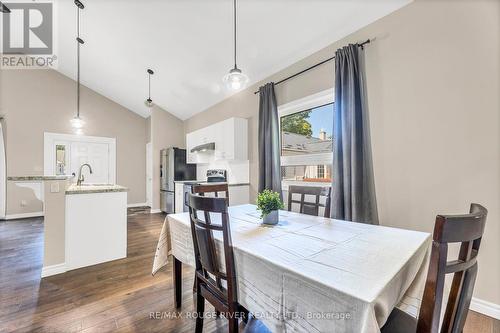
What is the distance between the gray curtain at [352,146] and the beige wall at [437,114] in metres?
0.11

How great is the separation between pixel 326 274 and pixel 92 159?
7253 millimetres

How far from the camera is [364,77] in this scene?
2.37 metres

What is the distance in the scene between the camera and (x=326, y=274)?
877mm

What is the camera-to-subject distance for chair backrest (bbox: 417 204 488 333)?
70cm

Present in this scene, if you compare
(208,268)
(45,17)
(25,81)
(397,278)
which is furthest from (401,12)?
(25,81)

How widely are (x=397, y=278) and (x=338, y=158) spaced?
1676mm

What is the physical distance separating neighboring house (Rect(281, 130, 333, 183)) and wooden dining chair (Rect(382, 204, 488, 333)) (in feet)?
6.77

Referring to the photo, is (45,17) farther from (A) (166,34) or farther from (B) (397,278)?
(B) (397,278)

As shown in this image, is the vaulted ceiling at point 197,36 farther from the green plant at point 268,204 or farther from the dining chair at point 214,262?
the dining chair at point 214,262

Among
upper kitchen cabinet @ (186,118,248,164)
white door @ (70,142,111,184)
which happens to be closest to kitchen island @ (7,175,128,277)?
upper kitchen cabinet @ (186,118,248,164)

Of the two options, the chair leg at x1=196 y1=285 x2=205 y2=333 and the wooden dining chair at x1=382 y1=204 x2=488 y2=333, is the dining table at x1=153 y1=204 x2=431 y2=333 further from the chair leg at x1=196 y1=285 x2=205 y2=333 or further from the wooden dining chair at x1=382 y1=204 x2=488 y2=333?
the chair leg at x1=196 y1=285 x2=205 y2=333

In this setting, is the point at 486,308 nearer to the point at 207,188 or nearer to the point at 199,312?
the point at 199,312

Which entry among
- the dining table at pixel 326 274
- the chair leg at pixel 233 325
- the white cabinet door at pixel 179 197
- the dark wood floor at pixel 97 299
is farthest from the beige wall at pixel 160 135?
the chair leg at pixel 233 325

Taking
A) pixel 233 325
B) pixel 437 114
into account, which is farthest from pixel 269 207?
pixel 437 114
